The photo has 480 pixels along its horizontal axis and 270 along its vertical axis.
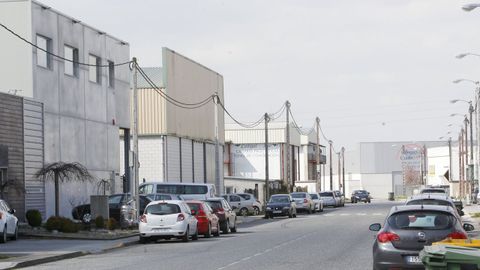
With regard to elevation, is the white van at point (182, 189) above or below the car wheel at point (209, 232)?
above

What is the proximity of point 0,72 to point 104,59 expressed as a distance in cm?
1142

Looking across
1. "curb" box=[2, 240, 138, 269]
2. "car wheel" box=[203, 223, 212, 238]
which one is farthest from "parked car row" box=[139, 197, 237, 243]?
"curb" box=[2, 240, 138, 269]

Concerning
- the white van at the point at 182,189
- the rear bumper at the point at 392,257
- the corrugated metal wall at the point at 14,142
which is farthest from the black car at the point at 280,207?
the rear bumper at the point at 392,257

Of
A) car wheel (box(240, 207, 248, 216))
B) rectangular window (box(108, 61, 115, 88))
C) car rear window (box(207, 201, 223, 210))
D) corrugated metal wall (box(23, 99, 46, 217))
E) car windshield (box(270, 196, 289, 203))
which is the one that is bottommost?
car wheel (box(240, 207, 248, 216))

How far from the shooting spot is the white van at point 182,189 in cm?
5547

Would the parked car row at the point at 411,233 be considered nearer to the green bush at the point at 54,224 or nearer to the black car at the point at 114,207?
the green bush at the point at 54,224

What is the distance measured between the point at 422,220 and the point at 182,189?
38.9m

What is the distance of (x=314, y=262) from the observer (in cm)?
2472

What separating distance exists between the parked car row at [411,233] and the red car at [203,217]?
20.3 meters

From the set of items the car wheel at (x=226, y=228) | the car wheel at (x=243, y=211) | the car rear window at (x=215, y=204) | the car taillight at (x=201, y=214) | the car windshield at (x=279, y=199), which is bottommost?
the car wheel at (x=243, y=211)

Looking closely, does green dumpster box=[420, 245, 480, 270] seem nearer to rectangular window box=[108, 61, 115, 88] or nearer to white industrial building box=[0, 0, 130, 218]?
white industrial building box=[0, 0, 130, 218]

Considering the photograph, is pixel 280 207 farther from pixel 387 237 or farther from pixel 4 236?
pixel 387 237

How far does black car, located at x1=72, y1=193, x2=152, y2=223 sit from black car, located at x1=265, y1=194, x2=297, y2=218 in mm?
17451

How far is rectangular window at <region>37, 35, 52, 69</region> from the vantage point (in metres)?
50.2
